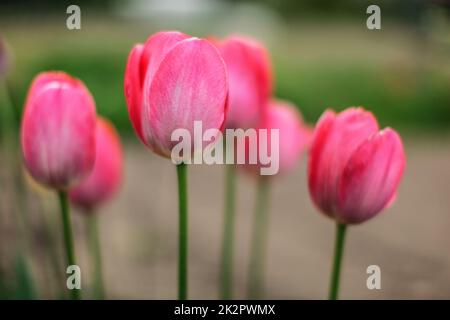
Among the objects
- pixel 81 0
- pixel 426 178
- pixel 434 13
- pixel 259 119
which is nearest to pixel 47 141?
pixel 259 119

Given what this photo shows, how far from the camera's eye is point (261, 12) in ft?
18.6

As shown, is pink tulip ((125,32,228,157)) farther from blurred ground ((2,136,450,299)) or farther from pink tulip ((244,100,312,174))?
blurred ground ((2,136,450,299))

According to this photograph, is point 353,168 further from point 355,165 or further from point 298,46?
point 298,46

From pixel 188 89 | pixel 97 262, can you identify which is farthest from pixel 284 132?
pixel 188 89

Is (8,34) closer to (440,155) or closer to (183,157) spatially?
(440,155)

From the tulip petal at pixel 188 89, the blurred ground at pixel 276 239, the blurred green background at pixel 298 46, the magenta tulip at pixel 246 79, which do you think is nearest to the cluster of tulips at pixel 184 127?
the tulip petal at pixel 188 89

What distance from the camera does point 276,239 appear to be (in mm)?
1918

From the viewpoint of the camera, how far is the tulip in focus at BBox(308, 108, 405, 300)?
52 cm

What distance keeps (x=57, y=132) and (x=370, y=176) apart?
207 millimetres

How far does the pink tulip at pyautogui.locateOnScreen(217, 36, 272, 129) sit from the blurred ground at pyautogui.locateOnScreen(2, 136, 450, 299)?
0.34 metres

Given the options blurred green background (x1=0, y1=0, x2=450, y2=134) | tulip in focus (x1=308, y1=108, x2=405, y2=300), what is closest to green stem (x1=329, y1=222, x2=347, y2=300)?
tulip in focus (x1=308, y1=108, x2=405, y2=300)

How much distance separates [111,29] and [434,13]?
254 cm

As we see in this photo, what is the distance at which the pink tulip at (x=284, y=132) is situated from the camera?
0.72 metres

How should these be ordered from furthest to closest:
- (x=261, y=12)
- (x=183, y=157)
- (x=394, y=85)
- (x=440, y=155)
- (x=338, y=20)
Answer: (x=338, y=20), (x=261, y=12), (x=394, y=85), (x=440, y=155), (x=183, y=157)
